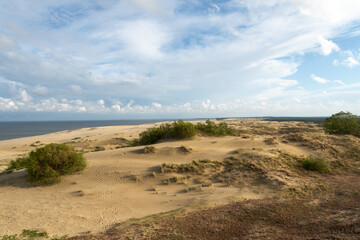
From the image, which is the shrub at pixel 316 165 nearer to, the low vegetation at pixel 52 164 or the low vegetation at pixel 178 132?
the low vegetation at pixel 178 132

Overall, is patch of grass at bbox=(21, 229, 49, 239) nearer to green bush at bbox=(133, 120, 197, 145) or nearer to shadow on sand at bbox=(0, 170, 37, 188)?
shadow on sand at bbox=(0, 170, 37, 188)

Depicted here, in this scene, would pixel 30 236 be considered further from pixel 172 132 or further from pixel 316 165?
pixel 172 132

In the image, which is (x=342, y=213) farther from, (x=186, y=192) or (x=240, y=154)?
(x=240, y=154)

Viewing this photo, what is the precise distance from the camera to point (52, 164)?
9.21 metres

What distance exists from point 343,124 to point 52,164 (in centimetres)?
2244

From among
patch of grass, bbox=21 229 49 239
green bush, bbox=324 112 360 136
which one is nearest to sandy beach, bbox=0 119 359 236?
patch of grass, bbox=21 229 49 239

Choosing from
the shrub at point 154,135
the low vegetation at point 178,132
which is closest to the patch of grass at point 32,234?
the low vegetation at point 178,132

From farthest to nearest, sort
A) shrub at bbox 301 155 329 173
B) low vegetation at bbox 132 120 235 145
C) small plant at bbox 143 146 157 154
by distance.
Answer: low vegetation at bbox 132 120 235 145 → small plant at bbox 143 146 157 154 → shrub at bbox 301 155 329 173

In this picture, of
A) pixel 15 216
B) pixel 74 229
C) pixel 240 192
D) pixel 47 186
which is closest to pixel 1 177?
pixel 47 186

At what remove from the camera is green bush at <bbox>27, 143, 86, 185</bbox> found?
8695 mm

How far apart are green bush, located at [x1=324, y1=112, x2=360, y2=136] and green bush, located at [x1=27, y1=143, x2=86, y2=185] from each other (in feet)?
68.6

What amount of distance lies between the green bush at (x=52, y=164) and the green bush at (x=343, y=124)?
2092 cm

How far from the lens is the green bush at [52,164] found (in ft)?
28.5

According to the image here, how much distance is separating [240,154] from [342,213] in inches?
228
